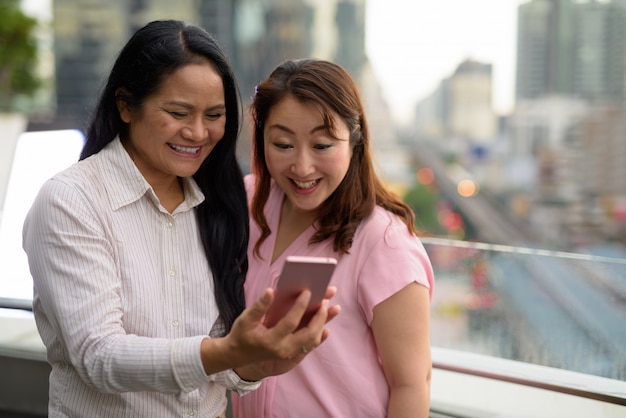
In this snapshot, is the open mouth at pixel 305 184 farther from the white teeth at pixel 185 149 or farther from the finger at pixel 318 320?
the finger at pixel 318 320

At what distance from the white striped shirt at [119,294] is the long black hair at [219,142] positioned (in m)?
0.03

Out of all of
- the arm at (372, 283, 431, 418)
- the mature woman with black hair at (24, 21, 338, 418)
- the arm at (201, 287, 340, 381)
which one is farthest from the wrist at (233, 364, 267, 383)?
the arm at (372, 283, 431, 418)

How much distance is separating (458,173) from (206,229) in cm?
3703

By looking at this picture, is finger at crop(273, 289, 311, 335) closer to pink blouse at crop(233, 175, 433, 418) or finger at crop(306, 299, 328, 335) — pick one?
finger at crop(306, 299, 328, 335)

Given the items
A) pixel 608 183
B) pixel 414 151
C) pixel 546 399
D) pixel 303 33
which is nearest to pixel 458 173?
pixel 414 151

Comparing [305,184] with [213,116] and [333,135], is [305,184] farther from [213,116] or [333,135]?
[213,116]

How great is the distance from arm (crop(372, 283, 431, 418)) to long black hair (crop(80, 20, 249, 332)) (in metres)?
0.27

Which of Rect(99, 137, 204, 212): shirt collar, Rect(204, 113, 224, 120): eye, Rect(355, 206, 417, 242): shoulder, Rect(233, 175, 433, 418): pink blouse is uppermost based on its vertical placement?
Rect(204, 113, 224, 120): eye

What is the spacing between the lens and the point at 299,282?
100 cm

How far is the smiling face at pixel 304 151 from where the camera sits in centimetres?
138

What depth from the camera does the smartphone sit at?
3.19ft

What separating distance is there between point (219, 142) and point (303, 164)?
164mm

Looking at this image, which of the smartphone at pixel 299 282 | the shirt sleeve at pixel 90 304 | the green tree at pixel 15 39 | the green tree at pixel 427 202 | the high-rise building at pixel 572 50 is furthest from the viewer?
the high-rise building at pixel 572 50

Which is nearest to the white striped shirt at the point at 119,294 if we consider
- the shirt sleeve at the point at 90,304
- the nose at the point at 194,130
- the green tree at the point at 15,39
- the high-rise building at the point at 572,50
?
the shirt sleeve at the point at 90,304
